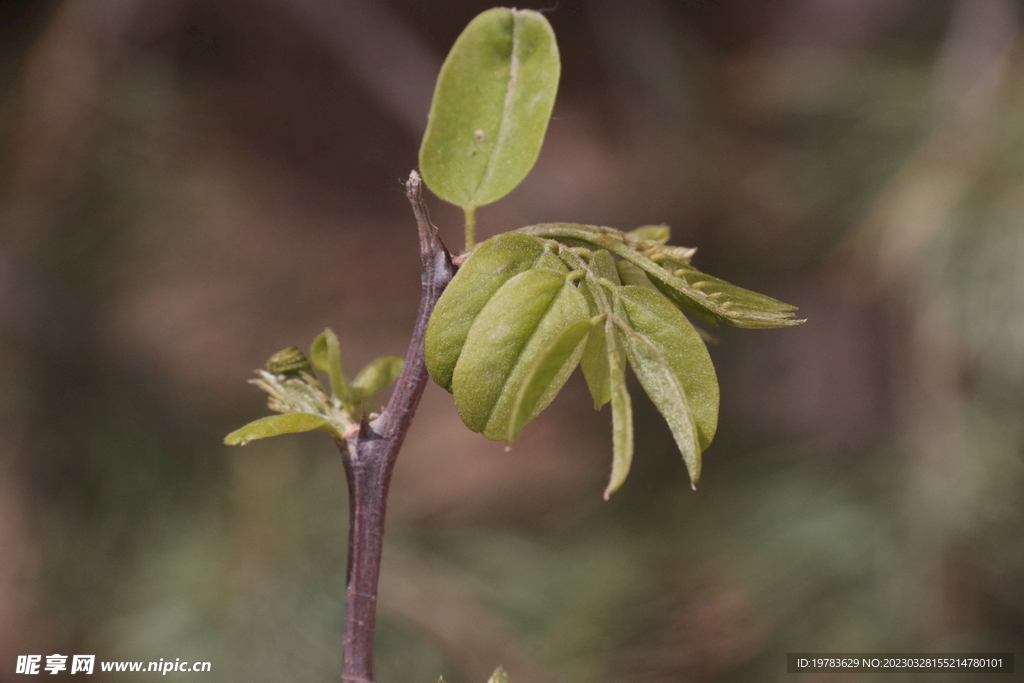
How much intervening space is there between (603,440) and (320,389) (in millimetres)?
1675

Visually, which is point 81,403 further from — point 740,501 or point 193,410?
point 740,501

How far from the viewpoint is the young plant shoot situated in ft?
1.20

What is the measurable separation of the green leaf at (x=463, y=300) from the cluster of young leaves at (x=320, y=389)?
0.27 feet

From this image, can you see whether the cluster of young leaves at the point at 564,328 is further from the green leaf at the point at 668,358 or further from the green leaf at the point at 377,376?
the green leaf at the point at 377,376

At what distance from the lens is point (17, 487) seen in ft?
4.96

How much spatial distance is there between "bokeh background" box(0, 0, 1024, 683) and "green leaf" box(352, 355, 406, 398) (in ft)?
3.12

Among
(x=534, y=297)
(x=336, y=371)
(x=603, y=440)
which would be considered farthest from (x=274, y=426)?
(x=603, y=440)

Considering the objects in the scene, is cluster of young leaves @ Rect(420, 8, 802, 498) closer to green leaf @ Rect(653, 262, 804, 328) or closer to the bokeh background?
green leaf @ Rect(653, 262, 804, 328)

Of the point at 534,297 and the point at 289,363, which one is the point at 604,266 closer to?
the point at 534,297

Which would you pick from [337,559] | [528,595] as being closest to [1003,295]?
[528,595]

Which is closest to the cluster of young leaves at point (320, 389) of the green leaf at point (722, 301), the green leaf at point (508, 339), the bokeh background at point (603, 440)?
the green leaf at point (508, 339)

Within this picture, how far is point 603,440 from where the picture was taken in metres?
2.11

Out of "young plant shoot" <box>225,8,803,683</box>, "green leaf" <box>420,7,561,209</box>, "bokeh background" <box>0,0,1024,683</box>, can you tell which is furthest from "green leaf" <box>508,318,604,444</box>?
"bokeh background" <box>0,0,1024,683</box>

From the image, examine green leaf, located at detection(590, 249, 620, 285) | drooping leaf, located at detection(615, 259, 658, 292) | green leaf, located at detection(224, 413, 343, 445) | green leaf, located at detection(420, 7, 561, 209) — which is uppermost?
green leaf, located at detection(420, 7, 561, 209)
